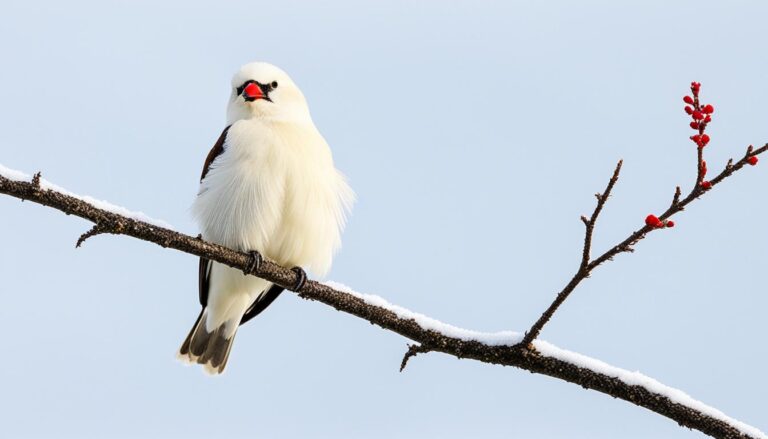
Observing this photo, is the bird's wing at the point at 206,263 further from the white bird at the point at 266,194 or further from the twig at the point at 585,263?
the twig at the point at 585,263

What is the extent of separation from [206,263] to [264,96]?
1.47 metres

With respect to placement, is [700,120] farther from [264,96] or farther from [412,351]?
[264,96]

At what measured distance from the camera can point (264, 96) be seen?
7949mm

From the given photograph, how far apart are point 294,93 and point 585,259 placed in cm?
490

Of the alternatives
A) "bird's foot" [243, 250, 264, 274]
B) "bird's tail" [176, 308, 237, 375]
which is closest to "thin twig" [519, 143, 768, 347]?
"bird's foot" [243, 250, 264, 274]

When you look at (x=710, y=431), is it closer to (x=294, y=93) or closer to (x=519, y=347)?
(x=519, y=347)

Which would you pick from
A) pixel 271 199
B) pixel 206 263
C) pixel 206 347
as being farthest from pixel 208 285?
pixel 271 199

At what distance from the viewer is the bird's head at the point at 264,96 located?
7.84 meters

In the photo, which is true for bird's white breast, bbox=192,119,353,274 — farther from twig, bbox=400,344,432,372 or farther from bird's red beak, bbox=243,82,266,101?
twig, bbox=400,344,432,372

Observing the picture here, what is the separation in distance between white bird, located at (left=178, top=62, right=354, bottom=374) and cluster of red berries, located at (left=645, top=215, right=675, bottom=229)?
3539 millimetres

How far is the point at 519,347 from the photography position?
14.3 ft

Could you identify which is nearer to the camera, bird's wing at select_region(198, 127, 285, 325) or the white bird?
the white bird

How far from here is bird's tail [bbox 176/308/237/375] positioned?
27.6 ft

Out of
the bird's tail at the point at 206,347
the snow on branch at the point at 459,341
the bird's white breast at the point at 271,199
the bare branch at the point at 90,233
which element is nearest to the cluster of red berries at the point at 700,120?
the snow on branch at the point at 459,341
